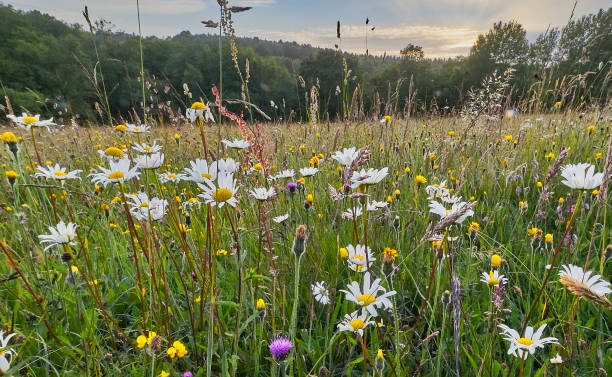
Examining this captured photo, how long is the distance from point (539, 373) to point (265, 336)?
0.95m

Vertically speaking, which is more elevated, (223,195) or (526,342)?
(223,195)

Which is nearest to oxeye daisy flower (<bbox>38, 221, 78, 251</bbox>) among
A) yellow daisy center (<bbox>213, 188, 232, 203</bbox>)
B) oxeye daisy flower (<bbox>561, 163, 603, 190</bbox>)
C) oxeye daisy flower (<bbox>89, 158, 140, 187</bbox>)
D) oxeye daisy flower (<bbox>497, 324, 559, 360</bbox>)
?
oxeye daisy flower (<bbox>89, 158, 140, 187</bbox>)

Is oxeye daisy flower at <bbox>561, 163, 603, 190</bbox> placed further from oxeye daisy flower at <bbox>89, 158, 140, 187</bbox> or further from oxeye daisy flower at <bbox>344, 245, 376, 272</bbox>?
oxeye daisy flower at <bbox>89, 158, 140, 187</bbox>

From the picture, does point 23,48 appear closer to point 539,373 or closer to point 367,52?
point 367,52

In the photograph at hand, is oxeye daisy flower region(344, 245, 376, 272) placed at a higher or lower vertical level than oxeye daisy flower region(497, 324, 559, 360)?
higher

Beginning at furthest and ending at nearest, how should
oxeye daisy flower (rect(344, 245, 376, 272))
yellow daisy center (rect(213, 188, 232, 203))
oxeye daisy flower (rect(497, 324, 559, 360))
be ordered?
1. oxeye daisy flower (rect(344, 245, 376, 272))
2. yellow daisy center (rect(213, 188, 232, 203))
3. oxeye daisy flower (rect(497, 324, 559, 360))

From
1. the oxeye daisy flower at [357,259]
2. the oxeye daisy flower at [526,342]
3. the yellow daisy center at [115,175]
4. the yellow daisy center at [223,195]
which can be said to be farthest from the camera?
the oxeye daisy flower at [357,259]

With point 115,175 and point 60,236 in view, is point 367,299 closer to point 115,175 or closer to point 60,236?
point 115,175

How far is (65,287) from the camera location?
64.2 inches

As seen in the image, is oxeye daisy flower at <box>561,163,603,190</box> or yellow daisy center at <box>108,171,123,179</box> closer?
oxeye daisy flower at <box>561,163,603,190</box>

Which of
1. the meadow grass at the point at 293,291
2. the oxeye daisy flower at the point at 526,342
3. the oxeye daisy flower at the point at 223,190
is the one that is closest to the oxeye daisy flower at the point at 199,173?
the oxeye daisy flower at the point at 223,190

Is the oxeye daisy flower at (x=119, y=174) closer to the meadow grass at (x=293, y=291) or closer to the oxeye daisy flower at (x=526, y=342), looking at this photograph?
the meadow grass at (x=293, y=291)

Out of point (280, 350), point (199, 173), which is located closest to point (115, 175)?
point (199, 173)

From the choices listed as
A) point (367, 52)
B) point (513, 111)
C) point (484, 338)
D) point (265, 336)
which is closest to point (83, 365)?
point (265, 336)
